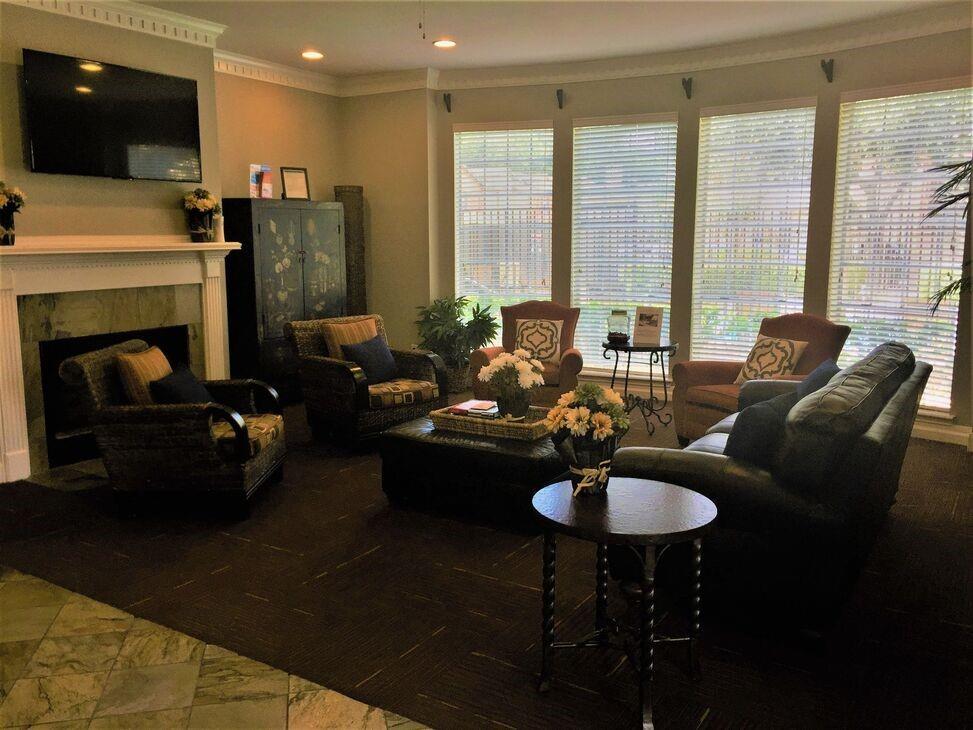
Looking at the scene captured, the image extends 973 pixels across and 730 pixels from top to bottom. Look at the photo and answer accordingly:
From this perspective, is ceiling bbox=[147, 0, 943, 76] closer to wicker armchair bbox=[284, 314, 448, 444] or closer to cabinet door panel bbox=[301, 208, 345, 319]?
cabinet door panel bbox=[301, 208, 345, 319]

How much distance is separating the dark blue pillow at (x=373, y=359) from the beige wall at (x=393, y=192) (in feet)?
6.57

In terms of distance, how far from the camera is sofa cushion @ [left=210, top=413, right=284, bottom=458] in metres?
4.05

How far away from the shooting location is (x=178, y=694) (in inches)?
102

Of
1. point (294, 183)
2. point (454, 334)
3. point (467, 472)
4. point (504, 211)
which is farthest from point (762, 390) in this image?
point (294, 183)

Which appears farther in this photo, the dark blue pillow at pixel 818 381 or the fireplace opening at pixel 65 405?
the fireplace opening at pixel 65 405

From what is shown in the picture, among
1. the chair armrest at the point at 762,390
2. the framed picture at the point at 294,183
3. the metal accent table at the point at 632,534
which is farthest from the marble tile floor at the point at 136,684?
the framed picture at the point at 294,183

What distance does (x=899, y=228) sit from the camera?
18.4ft

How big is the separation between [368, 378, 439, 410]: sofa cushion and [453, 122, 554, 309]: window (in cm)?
217

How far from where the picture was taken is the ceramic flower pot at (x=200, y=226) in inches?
223

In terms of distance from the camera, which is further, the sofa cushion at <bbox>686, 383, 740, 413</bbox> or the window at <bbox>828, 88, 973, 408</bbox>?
the window at <bbox>828, 88, 973, 408</bbox>

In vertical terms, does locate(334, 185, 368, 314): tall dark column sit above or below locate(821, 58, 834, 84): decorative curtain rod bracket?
below

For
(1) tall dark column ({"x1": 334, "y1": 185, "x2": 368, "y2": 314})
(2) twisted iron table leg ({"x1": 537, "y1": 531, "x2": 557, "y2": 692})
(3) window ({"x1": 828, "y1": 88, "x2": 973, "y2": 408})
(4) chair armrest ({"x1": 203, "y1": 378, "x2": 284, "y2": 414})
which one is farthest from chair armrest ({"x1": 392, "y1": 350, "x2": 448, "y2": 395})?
(2) twisted iron table leg ({"x1": 537, "y1": 531, "x2": 557, "y2": 692})

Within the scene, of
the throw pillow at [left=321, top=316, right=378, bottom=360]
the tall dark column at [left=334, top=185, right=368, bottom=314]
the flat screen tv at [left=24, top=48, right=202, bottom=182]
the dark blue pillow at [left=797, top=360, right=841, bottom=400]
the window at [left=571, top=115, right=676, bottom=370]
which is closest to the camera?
the dark blue pillow at [left=797, top=360, right=841, bottom=400]

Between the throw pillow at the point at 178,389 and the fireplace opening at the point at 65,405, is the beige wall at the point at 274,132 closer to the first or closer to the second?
the fireplace opening at the point at 65,405
